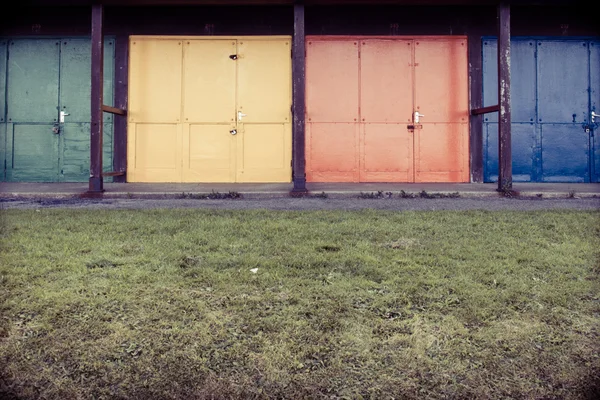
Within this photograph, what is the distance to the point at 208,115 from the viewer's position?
8.31m

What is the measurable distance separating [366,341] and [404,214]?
9.23ft

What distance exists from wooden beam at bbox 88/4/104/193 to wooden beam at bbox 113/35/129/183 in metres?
1.59

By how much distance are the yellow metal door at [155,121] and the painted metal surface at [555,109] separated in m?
6.36

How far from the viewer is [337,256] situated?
326cm

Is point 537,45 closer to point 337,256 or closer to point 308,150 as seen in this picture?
point 308,150

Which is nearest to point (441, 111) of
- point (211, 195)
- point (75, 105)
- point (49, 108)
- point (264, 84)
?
point (264, 84)

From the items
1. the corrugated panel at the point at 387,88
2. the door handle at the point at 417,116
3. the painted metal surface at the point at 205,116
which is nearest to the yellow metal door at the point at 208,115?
the painted metal surface at the point at 205,116

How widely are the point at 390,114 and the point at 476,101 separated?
165 centimetres

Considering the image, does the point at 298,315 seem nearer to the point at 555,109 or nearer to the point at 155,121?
the point at 155,121

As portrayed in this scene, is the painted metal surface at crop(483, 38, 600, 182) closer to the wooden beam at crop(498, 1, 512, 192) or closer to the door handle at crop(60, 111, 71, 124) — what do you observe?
the wooden beam at crop(498, 1, 512, 192)

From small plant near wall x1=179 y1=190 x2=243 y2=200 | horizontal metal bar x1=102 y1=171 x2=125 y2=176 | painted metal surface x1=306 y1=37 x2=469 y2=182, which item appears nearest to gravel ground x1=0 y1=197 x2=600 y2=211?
small plant near wall x1=179 y1=190 x2=243 y2=200

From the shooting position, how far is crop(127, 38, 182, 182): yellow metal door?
829 cm

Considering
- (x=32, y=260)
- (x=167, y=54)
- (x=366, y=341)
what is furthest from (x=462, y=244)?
(x=167, y=54)

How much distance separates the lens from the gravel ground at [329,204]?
5.46 meters
